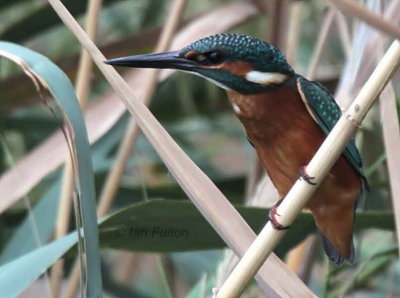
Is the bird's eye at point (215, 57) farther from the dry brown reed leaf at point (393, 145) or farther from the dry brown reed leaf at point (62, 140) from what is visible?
the dry brown reed leaf at point (62, 140)

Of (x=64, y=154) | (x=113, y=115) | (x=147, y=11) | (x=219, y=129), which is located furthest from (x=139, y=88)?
(x=219, y=129)

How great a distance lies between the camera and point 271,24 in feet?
5.85

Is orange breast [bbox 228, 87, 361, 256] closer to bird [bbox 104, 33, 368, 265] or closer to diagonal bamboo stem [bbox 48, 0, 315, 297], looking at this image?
bird [bbox 104, 33, 368, 265]

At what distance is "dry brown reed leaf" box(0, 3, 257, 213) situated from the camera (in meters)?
1.44

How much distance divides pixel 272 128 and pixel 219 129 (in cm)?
123

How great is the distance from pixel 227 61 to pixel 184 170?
0.14 m

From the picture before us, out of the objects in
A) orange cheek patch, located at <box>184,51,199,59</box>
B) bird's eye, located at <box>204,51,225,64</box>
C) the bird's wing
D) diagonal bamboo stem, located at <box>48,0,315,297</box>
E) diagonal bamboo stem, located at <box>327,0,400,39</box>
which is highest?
diagonal bamboo stem, located at <box>327,0,400,39</box>

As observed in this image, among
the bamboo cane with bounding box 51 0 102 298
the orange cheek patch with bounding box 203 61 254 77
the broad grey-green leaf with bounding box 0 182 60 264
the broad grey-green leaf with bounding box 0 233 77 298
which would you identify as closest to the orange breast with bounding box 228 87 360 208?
the orange cheek patch with bounding box 203 61 254 77

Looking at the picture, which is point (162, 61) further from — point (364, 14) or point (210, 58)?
point (364, 14)

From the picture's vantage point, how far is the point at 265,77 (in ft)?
3.34

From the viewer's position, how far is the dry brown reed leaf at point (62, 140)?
4.72 ft

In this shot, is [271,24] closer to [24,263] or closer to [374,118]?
[374,118]

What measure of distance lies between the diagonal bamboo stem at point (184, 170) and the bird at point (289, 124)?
0.10 meters

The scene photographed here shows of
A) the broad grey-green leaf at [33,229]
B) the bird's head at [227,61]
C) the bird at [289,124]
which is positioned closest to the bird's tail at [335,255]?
the bird at [289,124]
